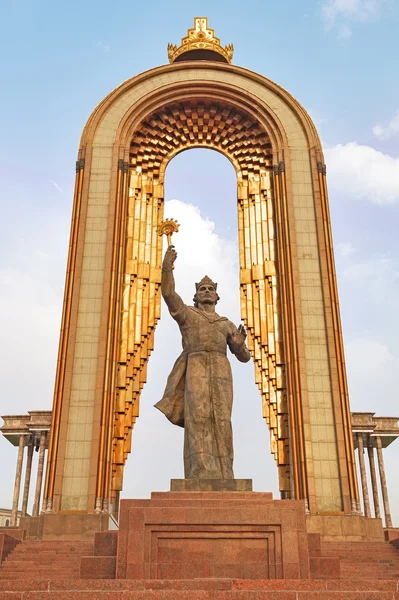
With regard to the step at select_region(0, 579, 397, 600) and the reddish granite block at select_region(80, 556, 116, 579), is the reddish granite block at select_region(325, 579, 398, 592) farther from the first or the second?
the reddish granite block at select_region(80, 556, 116, 579)

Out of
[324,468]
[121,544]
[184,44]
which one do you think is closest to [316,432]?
[324,468]

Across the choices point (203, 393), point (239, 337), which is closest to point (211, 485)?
point (203, 393)

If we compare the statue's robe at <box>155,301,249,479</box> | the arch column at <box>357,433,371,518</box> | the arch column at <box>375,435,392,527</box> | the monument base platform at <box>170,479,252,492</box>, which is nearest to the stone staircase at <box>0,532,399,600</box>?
the monument base platform at <box>170,479,252,492</box>

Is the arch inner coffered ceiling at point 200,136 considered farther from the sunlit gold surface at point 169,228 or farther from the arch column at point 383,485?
the arch column at point 383,485

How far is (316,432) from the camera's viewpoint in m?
13.2

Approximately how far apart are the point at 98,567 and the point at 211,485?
63.7 inches

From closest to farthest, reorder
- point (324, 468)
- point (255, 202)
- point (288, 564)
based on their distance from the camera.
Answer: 1. point (288, 564)
2. point (324, 468)
3. point (255, 202)

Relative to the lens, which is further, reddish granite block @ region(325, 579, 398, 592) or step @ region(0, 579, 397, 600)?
reddish granite block @ region(325, 579, 398, 592)

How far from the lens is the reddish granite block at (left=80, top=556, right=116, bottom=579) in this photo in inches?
260

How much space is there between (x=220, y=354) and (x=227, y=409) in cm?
78

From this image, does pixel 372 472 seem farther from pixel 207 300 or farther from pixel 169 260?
pixel 169 260

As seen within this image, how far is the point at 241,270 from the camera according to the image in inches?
623

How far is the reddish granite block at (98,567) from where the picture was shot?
21.6 feet

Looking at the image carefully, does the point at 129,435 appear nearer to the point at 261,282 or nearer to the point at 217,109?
the point at 261,282
